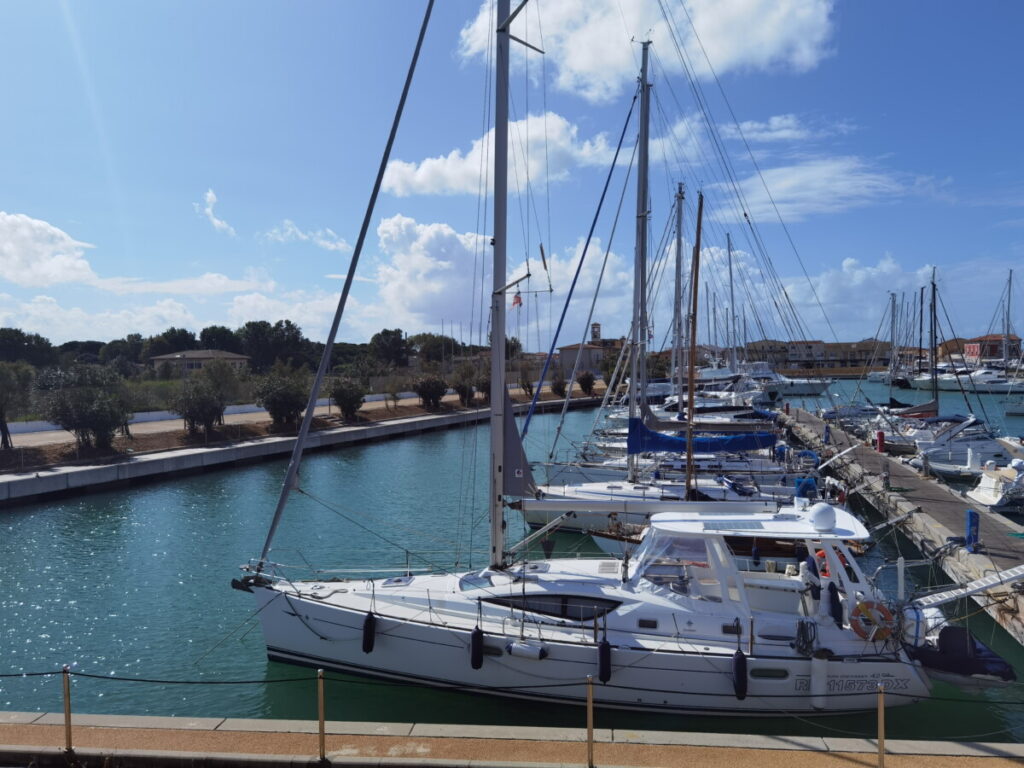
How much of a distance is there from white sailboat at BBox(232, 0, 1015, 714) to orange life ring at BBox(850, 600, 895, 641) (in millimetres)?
18

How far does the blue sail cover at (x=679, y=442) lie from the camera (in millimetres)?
22594

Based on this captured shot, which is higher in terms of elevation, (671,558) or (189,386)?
(189,386)

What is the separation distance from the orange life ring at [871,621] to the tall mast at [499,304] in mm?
5571

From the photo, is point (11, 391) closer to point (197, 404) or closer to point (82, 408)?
point (82, 408)

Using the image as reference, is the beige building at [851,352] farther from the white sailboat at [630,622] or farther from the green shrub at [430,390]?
the white sailboat at [630,622]

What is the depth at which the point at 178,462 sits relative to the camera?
35.6 metres

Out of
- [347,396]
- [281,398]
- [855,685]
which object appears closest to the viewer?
[855,685]

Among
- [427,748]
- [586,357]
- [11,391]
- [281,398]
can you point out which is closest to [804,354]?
[427,748]

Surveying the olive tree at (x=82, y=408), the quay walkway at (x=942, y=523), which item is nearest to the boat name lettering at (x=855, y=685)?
the quay walkway at (x=942, y=523)

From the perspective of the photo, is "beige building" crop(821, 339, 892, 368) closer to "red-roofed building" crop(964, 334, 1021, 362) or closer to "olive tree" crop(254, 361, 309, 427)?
"red-roofed building" crop(964, 334, 1021, 362)

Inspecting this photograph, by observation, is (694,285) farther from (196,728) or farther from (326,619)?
(196,728)

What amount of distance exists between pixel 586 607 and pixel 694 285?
8627mm

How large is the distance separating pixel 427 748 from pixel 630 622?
429 centimetres

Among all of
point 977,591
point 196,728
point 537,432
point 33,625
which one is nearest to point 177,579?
point 33,625
